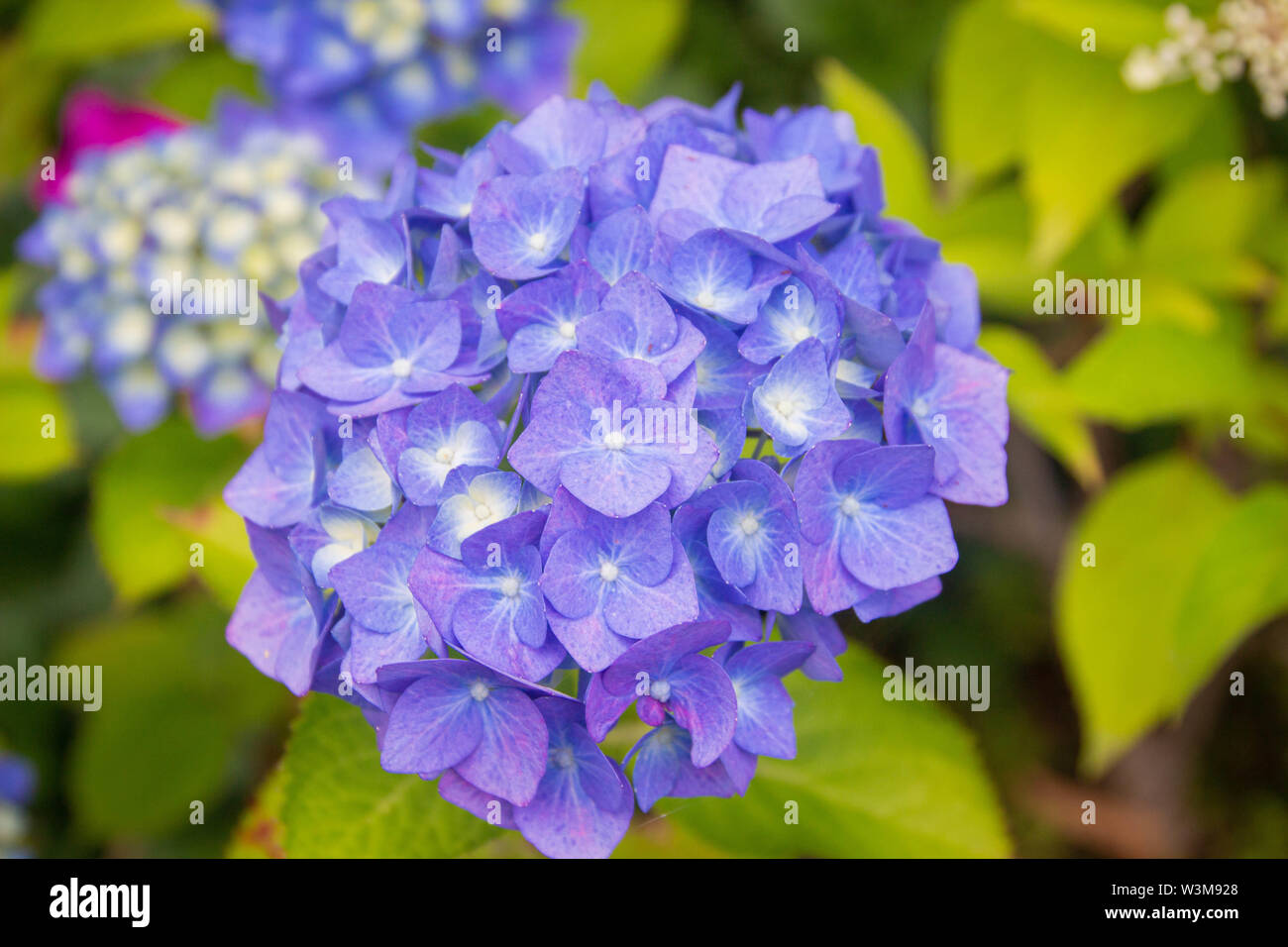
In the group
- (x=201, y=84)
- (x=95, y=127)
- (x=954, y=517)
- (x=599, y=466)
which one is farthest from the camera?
(x=954, y=517)

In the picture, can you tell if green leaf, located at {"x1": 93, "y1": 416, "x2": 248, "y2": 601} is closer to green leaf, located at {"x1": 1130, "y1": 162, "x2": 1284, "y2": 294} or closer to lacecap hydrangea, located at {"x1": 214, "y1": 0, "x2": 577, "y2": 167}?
lacecap hydrangea, located at {"x1": 214, "y1": 0, "x2": 577, "y2": 167}

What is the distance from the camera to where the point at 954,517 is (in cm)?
204

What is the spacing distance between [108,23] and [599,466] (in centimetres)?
142

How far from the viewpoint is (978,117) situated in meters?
1.50

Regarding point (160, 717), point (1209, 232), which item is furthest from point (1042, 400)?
point (160, 717)

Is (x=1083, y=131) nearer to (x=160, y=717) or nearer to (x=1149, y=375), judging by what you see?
(x=1149, y=375)

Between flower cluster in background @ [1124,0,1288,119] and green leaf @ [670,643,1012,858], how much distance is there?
843 mm

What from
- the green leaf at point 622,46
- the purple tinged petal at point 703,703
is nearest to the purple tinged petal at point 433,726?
the purple tinged petal at point 703,703

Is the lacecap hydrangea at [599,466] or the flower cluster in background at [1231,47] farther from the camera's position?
the flower cluster in background at [1231,47]

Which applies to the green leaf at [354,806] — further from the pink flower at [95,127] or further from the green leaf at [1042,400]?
the pink flower at [95,127]

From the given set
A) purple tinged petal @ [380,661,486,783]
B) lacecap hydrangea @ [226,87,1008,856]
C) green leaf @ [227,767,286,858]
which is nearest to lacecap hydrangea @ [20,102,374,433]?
green leaf @ [227,767,286,858]

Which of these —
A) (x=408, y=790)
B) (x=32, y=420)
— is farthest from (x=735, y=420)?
(x=32, y=420)

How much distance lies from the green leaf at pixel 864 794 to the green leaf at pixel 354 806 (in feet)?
0.84

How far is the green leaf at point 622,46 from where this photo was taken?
1676mm
